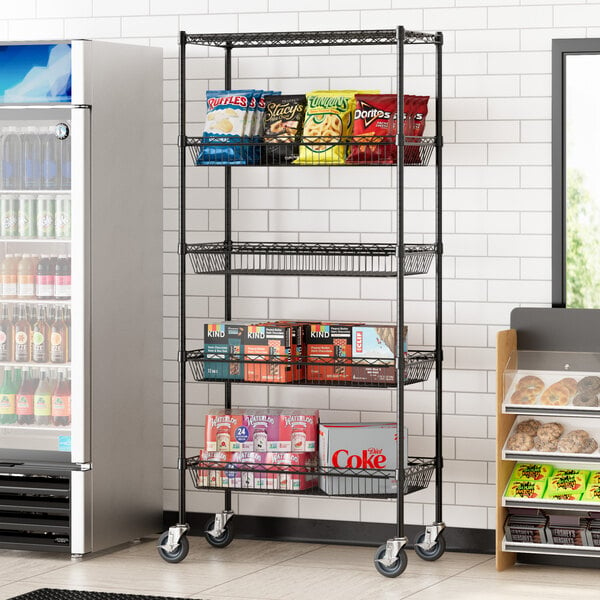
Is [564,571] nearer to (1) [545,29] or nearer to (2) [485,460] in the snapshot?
(2) [485,460]

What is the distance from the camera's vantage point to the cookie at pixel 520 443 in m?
4.97

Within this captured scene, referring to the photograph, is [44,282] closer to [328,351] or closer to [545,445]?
[328,351]

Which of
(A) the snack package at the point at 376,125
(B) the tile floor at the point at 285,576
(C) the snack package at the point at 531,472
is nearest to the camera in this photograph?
(B) the tile floor at the point at 285,576

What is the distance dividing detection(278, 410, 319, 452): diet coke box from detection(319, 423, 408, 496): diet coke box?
9 centimetres

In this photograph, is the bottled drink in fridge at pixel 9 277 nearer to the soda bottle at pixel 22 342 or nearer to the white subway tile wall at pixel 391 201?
the soda bottle at pixel 22 342

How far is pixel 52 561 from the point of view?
5180mm

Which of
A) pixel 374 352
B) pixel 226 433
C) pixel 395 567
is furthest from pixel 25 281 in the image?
pixel 395 567

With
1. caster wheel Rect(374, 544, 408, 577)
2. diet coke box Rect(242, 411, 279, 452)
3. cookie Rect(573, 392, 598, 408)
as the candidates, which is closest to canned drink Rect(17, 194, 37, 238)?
diet coke box Rect(242, 411, 279, 452)

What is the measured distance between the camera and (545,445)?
196 inches

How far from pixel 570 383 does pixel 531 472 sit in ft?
1.40

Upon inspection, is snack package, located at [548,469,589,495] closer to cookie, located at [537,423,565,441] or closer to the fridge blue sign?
cookie, located at [537,423,565,441]

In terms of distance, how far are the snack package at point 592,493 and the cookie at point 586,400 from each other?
0.36 meters

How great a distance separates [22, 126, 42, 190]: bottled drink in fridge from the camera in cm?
528

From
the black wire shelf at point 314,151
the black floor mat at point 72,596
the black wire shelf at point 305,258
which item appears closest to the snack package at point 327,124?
the black wire shelf at point 314,151
